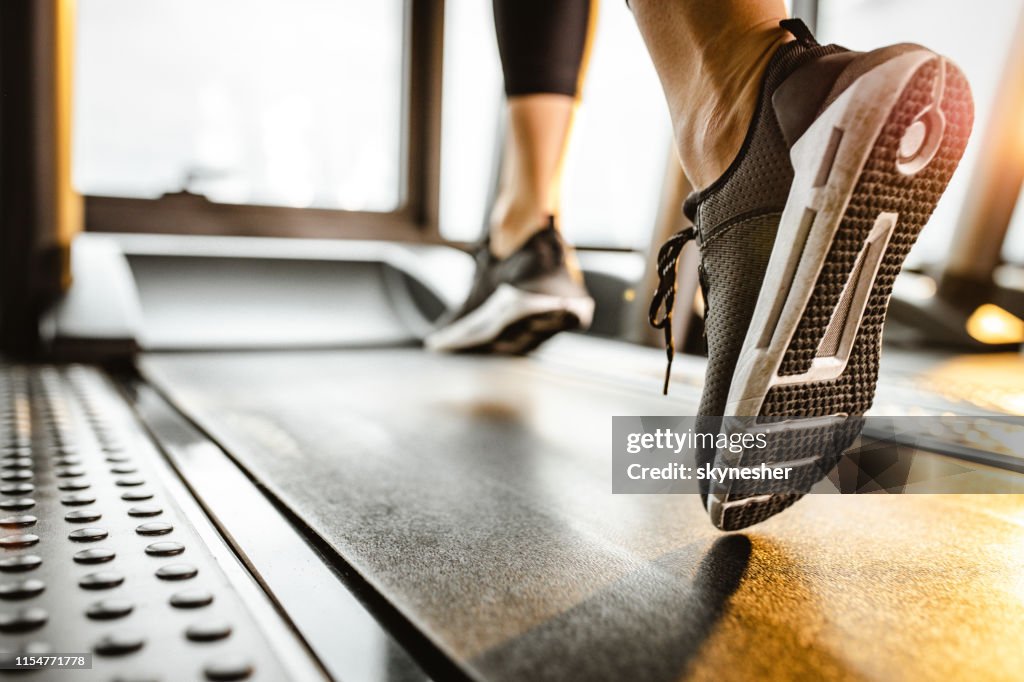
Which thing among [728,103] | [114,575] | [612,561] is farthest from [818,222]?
[114,575]

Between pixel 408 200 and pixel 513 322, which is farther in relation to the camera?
pixel 408 200

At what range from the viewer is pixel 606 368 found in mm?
1943

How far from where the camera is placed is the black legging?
1.26 meters

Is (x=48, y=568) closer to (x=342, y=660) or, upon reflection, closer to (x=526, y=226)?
(x=342, y=660)

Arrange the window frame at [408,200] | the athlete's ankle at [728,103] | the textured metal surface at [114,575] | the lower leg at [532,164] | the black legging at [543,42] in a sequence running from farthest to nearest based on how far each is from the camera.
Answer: the window frame at [408,200]
the lower leg at [532,164]
the black legging at [543,42]
the athlete's ankle at [728,103]
the textured metal surface at [114,575]

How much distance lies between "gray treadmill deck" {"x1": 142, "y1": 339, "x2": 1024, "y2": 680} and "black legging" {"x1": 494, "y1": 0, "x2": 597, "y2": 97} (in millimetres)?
638

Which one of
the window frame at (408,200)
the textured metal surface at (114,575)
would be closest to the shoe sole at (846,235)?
the textured metal surface at (114,575)

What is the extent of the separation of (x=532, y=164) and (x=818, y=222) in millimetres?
923

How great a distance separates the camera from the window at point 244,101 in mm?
2664

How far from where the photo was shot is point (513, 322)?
4.53 feet

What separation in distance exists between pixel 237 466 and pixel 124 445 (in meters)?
0.21

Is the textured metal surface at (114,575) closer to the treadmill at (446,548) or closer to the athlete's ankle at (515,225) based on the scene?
the treadmill at (446,548)

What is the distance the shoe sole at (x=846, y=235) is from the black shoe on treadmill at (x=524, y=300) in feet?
2.45

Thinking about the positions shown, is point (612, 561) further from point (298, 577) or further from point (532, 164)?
point (532, 164)
